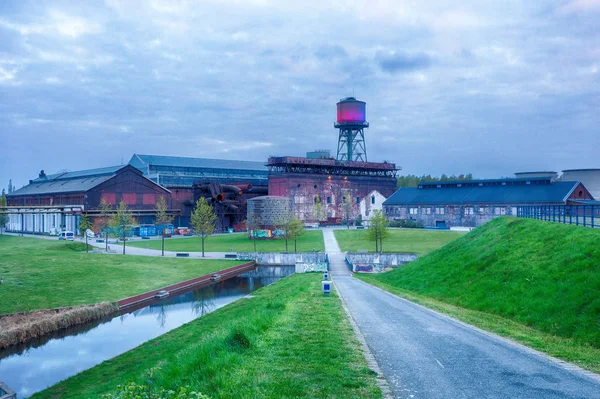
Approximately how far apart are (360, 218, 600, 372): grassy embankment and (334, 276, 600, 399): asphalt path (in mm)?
1167

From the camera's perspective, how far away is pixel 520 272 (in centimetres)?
2280

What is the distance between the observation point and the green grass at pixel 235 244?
65.6 meters

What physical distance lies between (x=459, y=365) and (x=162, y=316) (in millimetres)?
24637

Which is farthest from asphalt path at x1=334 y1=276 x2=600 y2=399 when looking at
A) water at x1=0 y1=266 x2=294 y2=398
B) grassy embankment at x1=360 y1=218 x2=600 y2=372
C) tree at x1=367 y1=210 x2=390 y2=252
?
tree at x1=367 y1=210 x2=390 y2=252

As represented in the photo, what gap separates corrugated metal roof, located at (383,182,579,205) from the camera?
8006 cm

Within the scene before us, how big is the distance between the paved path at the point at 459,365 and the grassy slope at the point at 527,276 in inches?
127

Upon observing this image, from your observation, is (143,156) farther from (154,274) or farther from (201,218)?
(154,274)

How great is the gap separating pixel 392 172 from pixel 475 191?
29294 mm

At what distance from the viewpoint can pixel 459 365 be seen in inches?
485

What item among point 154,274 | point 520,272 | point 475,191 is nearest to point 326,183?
point 475,191

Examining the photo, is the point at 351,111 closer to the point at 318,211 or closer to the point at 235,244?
the point at 318,211

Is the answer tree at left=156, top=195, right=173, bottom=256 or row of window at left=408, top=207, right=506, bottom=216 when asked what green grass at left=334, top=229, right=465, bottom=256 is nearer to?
row of window at left=408, top=207, right=506, bottom=216

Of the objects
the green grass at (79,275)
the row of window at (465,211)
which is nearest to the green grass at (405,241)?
the row of window at (465,211)

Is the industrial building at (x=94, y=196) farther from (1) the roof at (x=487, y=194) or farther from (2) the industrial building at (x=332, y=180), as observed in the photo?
(1) the roof at (x=487, y=194)
